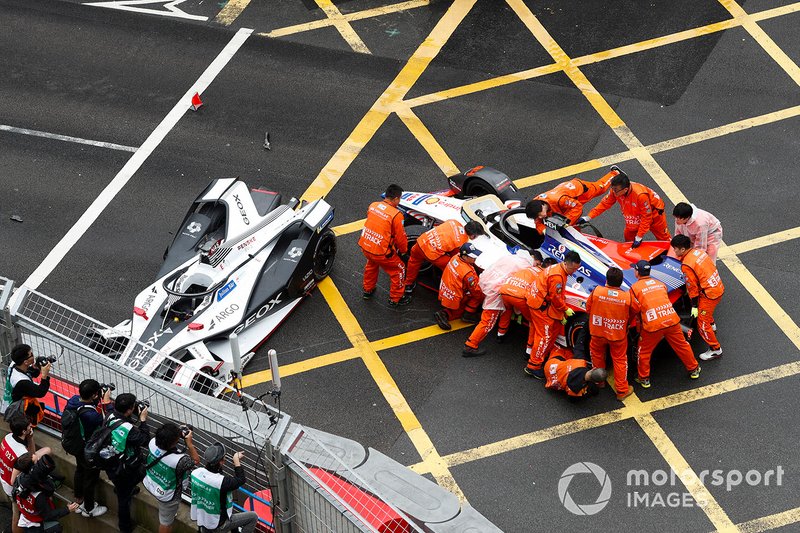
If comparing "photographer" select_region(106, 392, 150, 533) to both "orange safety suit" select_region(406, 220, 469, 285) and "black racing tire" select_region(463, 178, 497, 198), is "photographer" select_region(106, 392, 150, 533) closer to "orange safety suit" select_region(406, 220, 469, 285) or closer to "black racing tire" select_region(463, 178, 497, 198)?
"orange safety suit" select_region(406, 220, 469, 285)

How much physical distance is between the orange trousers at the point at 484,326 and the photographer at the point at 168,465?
14.1 feet

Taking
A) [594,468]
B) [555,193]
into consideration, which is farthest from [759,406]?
[555,193]

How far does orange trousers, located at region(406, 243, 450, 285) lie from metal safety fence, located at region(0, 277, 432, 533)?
3822 mm

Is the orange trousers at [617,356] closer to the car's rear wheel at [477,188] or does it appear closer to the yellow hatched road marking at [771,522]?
the yellow hatched road marking at [771,522]

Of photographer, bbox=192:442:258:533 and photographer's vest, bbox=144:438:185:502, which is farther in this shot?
photographer's vest, bbox=144:438:185:502

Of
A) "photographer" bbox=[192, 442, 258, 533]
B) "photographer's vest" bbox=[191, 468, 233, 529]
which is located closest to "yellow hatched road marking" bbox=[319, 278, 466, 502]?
"photographer" bbox=[192, 442, 258, 533]

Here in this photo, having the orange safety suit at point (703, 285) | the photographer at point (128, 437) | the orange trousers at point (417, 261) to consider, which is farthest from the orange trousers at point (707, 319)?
the photographer at point (128, 437)

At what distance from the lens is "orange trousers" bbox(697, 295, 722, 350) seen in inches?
510

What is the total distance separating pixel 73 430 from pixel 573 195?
22.8 feet

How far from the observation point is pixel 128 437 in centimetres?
978

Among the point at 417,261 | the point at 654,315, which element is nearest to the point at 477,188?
the point at 417,261

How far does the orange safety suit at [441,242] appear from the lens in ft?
44.4

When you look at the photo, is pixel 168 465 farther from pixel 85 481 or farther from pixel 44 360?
pixel 44 360

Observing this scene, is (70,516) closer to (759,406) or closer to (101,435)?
(101,435)
